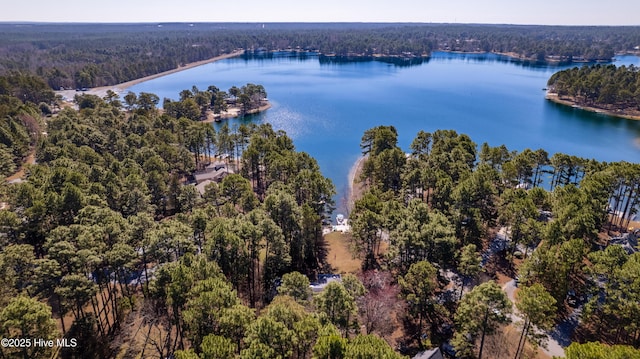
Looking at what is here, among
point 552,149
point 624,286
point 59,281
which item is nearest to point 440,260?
point 624,286

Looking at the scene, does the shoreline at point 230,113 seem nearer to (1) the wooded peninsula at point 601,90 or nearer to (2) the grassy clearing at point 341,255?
(2) the grassy clearing at point 341,255

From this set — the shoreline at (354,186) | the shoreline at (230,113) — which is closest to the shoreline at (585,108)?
the shoreline at (354,186)

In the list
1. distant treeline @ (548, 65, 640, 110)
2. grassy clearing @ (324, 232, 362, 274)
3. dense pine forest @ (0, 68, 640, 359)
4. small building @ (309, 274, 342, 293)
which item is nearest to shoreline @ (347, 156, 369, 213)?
dense pine forest @ (0, 68, 640, 359)

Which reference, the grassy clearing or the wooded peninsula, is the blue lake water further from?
the grassy clearing

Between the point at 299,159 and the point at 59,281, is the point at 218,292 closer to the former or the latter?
the point at 59,281

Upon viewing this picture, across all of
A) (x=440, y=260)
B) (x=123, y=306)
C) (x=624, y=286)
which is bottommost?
(x=123, y=306)

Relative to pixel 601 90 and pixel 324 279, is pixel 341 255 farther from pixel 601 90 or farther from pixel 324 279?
pixel 601 90
